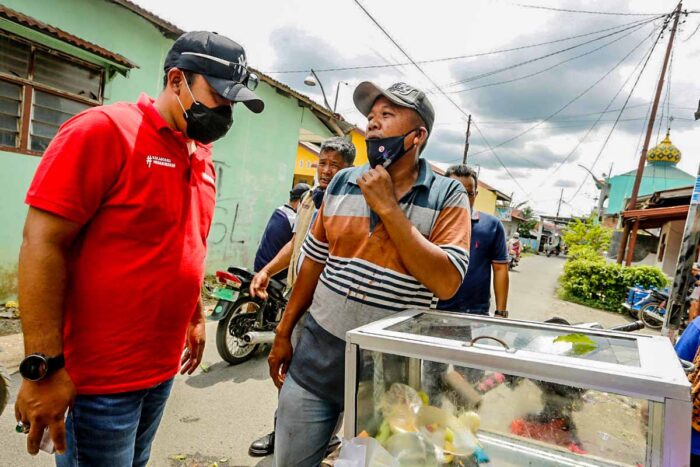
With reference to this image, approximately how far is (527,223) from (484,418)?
174 ft

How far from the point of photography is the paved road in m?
2.53

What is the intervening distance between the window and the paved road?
3046 mm

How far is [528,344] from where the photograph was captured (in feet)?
3.86

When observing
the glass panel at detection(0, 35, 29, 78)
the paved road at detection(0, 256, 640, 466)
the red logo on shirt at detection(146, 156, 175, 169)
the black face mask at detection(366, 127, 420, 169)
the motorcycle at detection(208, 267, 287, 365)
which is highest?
the glass panel at detection(0, 35, 29, 78)

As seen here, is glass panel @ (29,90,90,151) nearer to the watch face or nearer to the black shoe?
the black shoe

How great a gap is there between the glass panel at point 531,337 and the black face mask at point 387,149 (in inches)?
23.4

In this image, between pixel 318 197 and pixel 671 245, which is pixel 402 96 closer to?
pixel 318 197

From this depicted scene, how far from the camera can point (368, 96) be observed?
1552 millimetres

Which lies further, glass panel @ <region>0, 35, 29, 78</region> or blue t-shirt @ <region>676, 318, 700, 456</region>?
glass panel @ <region>0, 35, 29, 78</region>

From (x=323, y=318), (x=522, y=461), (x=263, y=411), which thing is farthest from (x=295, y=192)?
(x=522, y=461)

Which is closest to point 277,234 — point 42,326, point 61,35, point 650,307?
point 42,326

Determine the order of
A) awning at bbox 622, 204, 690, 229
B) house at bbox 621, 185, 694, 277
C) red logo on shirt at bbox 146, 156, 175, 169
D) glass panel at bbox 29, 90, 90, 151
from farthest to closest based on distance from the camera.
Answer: house at bbox 621, 185, 694, 277, awning at bbox 622, 204, 690, 229, glass panel at bbox 29, 90, 90, 151, red logo on shirt at bbox 146, 156, 175, 169

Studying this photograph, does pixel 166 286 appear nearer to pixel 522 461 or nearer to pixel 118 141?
pixel 118 141

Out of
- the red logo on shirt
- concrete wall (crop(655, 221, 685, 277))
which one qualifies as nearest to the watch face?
the red logo on shirt
